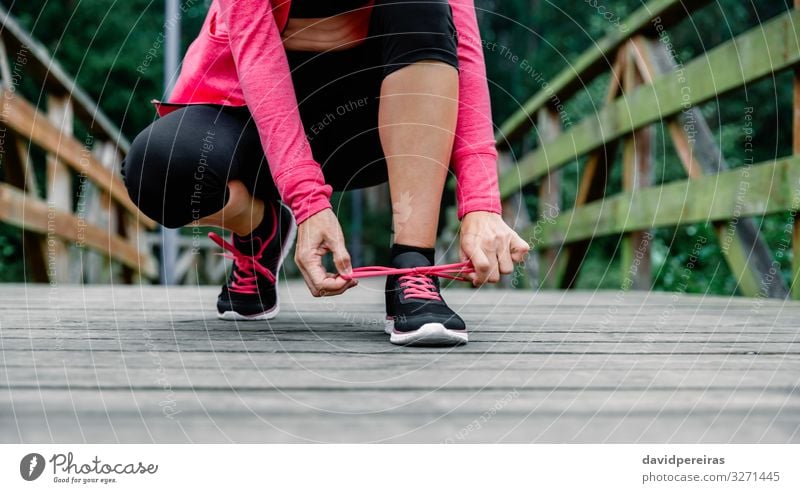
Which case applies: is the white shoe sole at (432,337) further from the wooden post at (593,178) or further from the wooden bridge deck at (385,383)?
the wooden post at (593,178)

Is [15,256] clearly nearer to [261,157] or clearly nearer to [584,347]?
[261,157]

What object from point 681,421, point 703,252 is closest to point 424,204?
point 681,421

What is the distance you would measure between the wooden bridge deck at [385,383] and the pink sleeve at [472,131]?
0.19 meters

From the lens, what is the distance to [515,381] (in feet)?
2.50

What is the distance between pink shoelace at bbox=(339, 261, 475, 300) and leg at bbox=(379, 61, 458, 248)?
51 millimetres

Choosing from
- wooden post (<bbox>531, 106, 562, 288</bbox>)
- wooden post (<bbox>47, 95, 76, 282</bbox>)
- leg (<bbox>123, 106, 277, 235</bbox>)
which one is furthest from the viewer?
wooden post (<bbox>531, 106, 562, 288</bbox>)

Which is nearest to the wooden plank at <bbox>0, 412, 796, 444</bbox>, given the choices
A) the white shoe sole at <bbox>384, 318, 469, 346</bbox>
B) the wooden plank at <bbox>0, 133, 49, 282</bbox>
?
the white shoe sole at <bbox>384, 318, 469, 346</bbox>

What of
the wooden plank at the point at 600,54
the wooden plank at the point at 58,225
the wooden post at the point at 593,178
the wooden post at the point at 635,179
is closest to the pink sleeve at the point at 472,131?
the wooden plank at the point at 600,54

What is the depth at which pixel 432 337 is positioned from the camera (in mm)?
993

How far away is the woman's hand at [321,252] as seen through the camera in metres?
0.98

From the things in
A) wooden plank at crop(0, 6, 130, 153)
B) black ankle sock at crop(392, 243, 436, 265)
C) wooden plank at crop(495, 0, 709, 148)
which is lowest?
black ankle sock at crop(392, 243, 436, 265)

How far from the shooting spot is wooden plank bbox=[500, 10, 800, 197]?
186 centimetres

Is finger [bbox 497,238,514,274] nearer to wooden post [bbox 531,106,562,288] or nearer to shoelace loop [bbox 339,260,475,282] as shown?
shoelace loop [bbox 339,260,475,282]
